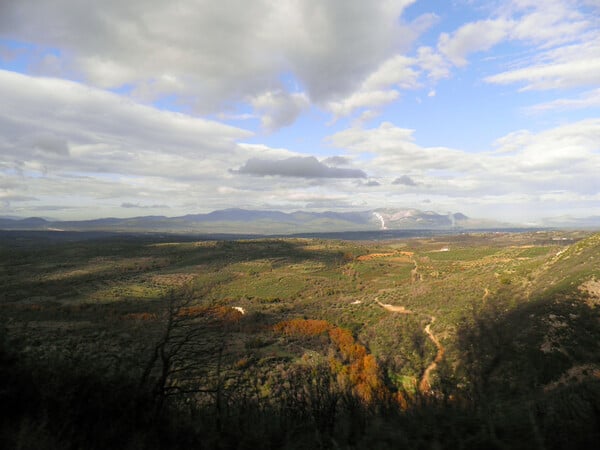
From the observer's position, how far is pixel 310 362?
2655 cm

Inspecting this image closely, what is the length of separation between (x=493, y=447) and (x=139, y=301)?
59.1 meters

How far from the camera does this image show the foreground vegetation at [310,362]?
834cm

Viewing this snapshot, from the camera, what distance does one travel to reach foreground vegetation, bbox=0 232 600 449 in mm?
8344

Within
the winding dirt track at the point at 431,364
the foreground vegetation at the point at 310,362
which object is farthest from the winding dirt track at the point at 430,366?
the foreground vegetation at the point at 310,362

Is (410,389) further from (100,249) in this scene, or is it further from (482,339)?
(100,249)

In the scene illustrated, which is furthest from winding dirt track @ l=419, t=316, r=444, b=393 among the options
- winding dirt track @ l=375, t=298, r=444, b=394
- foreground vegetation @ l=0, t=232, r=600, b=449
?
foreground vegetation @ l=0, t=232, r=600, b=449

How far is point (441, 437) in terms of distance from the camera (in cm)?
850

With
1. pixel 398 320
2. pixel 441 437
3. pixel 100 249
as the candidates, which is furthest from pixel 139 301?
pixel 100 249

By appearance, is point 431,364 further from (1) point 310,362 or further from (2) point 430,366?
(1) point 310,362

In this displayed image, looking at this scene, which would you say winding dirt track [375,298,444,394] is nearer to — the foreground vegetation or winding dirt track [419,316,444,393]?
winding dirt track [419,316,444,393]

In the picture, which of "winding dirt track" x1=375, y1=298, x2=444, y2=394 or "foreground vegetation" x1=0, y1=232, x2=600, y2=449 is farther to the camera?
"winding dirt track" x1=375, y1=298, x2=444, y2=394

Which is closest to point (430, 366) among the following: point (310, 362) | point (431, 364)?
point (431, 364)

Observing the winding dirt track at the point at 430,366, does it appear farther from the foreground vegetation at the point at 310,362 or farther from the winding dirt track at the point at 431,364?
the foreground vegetation at the point at 310,362

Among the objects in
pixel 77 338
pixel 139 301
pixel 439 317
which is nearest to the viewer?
pixel 77 338
